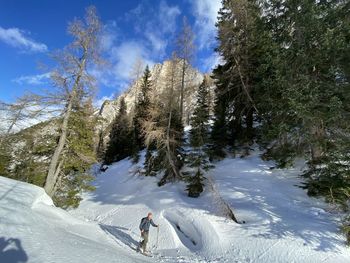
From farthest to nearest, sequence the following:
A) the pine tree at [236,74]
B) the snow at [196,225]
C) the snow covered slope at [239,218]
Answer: the pine tree at [236,74]
the snow covered slope at [239,218]
the snow at [196,225]

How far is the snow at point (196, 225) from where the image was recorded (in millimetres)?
8283

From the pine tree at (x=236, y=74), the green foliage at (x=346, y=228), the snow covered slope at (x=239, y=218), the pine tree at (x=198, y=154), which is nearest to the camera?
the green foliage at (x=346, y=228)

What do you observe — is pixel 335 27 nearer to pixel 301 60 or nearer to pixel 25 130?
pixel 301 60

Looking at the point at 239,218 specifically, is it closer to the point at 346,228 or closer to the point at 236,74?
the point at 346,228

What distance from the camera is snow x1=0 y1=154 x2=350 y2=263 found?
828cm

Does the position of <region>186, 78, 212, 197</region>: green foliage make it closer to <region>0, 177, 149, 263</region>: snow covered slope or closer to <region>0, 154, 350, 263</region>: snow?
<region>0, 154, 350, 263</region>: snow

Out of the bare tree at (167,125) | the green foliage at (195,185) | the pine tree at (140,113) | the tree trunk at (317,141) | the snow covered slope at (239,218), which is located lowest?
the snow covered slope at (239,218)

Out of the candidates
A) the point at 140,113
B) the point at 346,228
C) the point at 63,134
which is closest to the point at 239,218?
the point at 346,228

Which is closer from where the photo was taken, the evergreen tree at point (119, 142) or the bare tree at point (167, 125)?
the bare tree at point (167, 125)

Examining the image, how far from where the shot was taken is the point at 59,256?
22.8 ft

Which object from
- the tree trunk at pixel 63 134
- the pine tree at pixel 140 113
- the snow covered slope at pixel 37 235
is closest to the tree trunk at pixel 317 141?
the snow covered slope at pixel 37 235

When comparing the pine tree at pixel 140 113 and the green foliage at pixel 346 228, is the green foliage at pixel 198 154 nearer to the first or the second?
the green foliage at pixel 346 228

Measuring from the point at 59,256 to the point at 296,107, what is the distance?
10.8 m

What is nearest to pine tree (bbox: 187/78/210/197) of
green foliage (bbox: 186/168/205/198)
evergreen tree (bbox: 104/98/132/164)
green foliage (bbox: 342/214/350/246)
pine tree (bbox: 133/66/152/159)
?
green foliage (bbox: 186/168/205/198)
